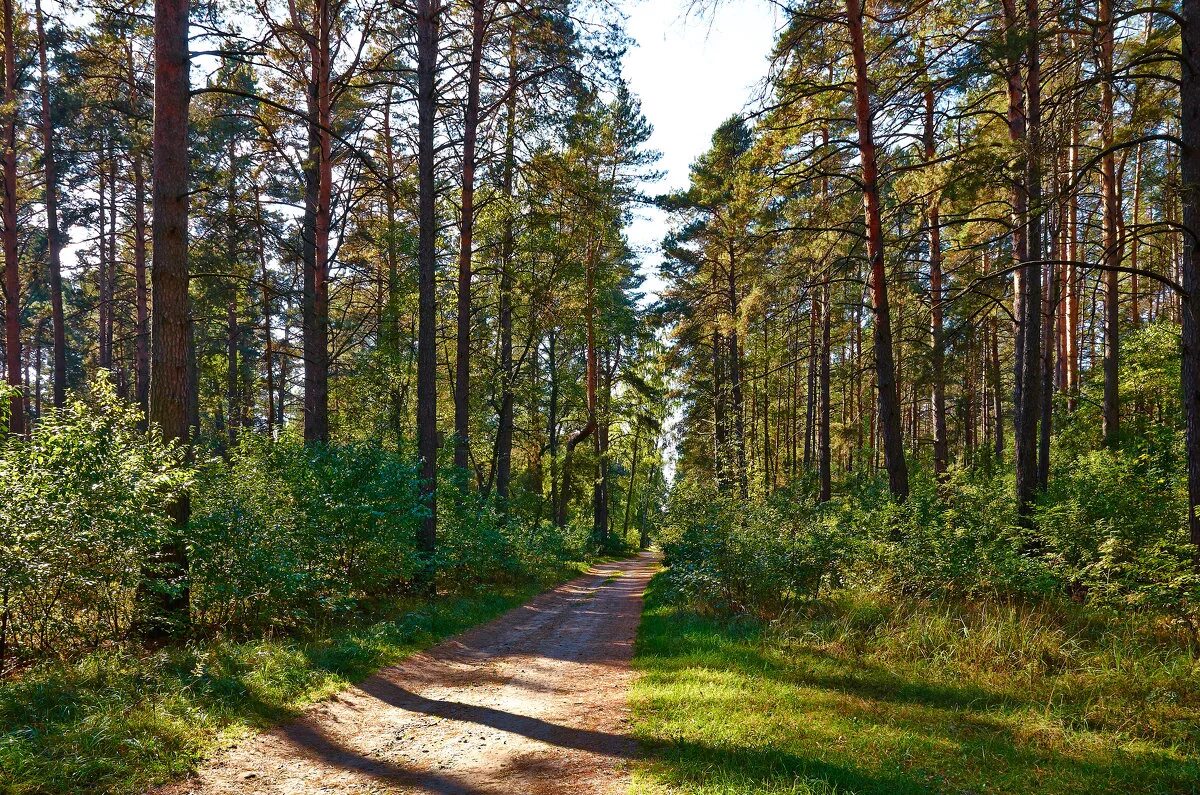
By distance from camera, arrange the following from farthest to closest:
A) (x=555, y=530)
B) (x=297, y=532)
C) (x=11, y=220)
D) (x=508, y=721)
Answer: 1. (x=555, y=530)
2. (x=11, y=220)
3. (x=297, y=532)
4. (x=508, y=721)

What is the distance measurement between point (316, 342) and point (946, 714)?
1298 centimetres

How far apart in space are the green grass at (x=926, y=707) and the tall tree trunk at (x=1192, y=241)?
5.73ft

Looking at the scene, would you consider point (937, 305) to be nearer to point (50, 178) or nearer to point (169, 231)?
point (169, 231)

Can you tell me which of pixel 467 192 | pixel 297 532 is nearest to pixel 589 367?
pixel 467 192

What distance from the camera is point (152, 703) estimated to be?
4910mm

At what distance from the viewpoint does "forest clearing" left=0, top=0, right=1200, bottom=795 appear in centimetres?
465

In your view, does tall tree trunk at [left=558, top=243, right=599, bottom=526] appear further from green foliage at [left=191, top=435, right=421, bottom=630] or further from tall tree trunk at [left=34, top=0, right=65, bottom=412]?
tall tree trunk at [left=34, top=0, right=65, bottom=412]

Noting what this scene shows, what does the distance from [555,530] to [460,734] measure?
1628 centimetres

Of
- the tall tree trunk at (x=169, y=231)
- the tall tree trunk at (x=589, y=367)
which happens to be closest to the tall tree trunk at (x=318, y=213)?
the tall tree trunk at (x=169, y=231)

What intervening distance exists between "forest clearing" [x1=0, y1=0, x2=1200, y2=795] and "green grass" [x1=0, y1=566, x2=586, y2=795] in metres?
0.03

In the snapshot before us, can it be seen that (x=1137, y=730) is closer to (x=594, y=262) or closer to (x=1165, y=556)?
(x=1165, y=556)

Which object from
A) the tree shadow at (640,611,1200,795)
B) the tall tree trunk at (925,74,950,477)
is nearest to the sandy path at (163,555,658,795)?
the tree shadow at (640,611,1200,795)

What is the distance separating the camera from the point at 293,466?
973 centimetres

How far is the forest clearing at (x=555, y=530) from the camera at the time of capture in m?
4.65
